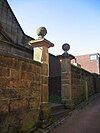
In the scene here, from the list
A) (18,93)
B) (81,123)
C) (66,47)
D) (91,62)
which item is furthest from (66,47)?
(91,62)

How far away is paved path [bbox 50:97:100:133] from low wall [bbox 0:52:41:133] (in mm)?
1196

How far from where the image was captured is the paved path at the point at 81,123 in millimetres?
6719

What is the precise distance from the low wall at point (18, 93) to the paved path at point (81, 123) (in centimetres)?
120

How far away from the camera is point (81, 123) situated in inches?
296

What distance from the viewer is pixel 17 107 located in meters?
5.66

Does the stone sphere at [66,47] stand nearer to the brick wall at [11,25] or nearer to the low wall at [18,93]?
the low wall at [18,93]

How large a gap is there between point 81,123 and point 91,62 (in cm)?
2289

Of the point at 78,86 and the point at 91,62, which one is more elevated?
the point at 91,62

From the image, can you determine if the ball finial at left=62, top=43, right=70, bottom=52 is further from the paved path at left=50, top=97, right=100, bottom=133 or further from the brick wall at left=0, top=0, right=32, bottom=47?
the brick wall at left=0, top=0, right=32, bottom=47

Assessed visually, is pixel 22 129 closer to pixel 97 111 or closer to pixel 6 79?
pixel 6 79

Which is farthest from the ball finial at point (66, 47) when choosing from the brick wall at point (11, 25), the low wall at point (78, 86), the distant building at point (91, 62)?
the distant building at point (91, 62)

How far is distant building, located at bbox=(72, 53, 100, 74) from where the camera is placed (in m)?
28.6

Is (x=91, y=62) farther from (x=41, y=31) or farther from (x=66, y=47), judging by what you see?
(x=41, y=31)

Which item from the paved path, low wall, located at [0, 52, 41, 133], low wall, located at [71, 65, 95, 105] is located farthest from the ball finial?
low wall, located at [0, 52, 41, 133]
